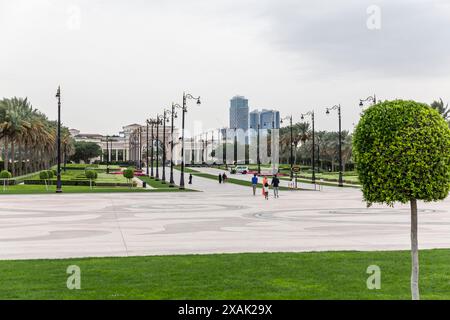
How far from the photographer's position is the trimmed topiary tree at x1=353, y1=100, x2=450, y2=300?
323 inches

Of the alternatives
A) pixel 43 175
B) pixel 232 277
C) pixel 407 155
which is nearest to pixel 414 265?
pixel 407 155

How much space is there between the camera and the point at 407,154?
26.8ft

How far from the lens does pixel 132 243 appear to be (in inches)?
651

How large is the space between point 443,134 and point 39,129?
240 ft

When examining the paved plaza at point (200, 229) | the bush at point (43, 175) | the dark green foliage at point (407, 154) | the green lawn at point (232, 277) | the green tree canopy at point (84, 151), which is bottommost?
the paved plaza at point (200, 229)

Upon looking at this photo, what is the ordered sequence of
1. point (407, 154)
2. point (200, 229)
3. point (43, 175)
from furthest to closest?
1. point (43, 175)
2. point (200, 229)
3. point (407, 154)

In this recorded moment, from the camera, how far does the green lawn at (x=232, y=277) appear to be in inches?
383

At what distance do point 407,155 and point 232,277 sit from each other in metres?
4.62

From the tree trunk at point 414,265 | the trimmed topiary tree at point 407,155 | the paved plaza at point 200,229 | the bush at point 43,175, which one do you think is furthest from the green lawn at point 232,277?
the bush at point 43,175

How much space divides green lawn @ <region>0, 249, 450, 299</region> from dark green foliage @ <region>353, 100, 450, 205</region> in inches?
88.1

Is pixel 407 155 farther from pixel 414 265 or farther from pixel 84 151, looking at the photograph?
pixel 84 151

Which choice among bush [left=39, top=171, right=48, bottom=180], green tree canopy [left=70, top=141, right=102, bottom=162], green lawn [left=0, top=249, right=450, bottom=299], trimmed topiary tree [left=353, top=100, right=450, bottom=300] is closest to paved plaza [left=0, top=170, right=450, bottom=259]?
green lawn [left=0, top=249, right=450, bottom=299]

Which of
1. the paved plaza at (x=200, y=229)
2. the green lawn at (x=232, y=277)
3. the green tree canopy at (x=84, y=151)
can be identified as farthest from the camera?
the green tree canopy at (x=84, y=151)

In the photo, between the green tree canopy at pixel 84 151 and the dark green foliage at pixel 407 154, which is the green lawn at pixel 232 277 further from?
the green tree canopy at pixel 84 151
